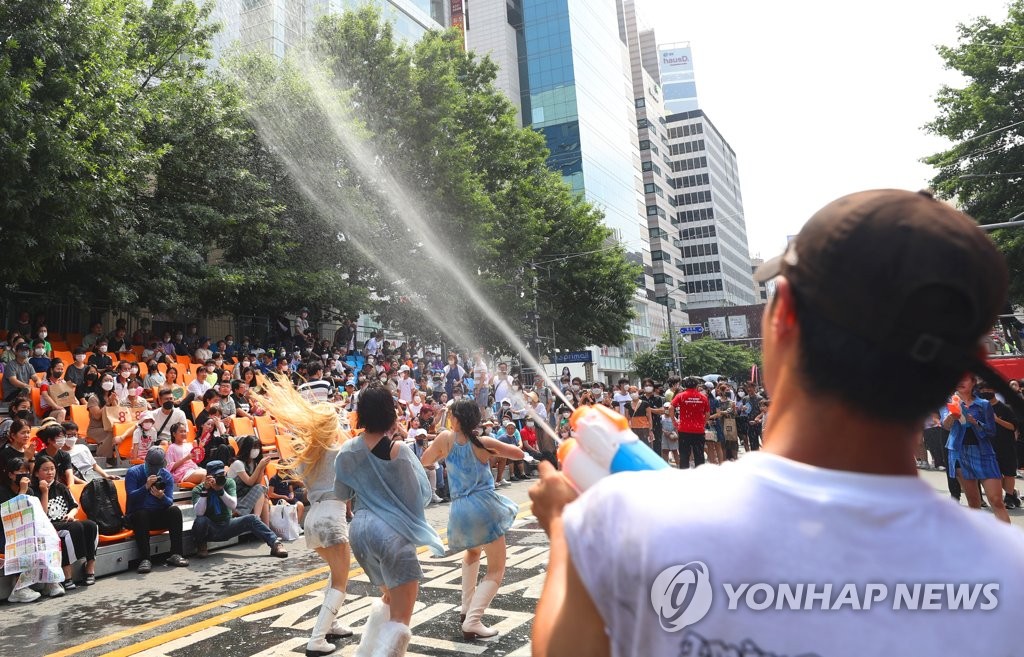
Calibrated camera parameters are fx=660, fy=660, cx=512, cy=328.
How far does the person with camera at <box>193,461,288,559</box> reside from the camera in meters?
8.15

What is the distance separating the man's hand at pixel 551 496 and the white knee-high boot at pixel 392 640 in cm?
266

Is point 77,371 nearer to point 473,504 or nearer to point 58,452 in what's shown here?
point 58,452

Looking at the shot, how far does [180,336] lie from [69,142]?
18.7 feet

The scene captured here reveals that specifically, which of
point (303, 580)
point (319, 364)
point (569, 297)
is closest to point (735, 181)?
point (569, 297)

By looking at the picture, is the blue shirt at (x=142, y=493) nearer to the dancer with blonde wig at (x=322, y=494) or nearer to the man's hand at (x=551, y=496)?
the dancer with blonde wig at (x=322, y=494)

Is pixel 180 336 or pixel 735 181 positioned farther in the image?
pixel 735 181

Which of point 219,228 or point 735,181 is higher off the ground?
point 735,181

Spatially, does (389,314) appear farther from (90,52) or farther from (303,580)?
(303,580)

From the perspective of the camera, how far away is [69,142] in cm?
1236

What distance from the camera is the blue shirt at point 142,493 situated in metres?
7.83

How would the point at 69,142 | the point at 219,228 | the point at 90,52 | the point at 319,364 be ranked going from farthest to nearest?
the point at 219,228
the point at 319,364
the point at 90,52
the point at 69,142

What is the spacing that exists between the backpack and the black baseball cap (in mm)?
8585

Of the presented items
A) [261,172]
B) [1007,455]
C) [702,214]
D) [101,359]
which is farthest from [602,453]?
[702,214]

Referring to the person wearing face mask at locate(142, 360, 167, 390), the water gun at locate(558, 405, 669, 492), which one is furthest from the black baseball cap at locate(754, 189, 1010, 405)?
the person wearing face mask at locate(142, 360, 167, 390)
